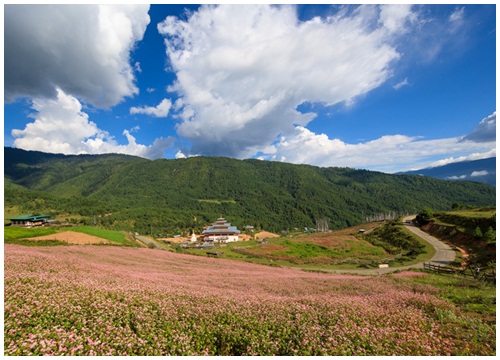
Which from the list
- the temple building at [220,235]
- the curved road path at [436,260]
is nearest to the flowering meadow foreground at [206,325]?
the curved road path at [436,260]

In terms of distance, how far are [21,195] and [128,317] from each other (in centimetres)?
21214

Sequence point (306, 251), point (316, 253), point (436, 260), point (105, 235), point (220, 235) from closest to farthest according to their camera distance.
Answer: point (436, 260) → point (105, 235) → point (316, 253) → point (306, 251) → point (220, 235)

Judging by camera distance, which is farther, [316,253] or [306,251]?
[306,251]

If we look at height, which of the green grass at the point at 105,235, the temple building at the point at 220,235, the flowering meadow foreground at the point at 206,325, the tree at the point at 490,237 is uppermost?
the tree at the point at 490,237

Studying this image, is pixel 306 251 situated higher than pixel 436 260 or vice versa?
pixel 436 260

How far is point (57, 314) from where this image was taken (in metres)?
7.22

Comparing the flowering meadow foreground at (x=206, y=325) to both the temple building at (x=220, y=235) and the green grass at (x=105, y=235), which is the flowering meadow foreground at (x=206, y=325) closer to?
the green grass at (x=105, y=235)

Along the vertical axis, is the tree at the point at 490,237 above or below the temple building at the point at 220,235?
above

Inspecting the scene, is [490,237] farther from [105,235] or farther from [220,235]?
[220,235]

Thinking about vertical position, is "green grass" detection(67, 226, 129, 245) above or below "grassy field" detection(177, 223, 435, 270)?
above

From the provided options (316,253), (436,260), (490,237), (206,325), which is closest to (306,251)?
(316,253)

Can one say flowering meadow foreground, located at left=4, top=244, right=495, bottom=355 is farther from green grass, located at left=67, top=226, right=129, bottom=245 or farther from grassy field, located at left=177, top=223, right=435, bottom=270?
green grass, located at left=67, top=226, right=129, bottom=245

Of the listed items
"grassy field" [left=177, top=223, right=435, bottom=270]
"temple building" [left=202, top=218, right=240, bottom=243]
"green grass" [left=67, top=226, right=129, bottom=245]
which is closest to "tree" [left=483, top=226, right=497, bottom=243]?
"grassy field" [left=177, top=223, right=435, bottom=270]

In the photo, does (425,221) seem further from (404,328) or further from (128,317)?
(128,317)
